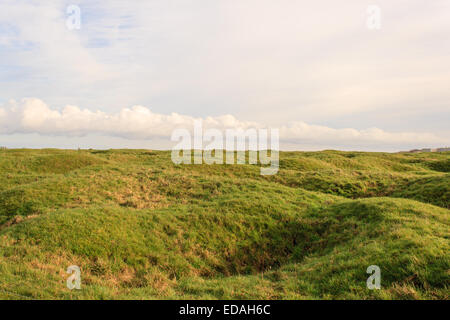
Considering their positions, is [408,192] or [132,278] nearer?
[132,278]

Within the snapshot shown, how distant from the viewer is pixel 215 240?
18344 millimetres

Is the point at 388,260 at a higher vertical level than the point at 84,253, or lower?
higher

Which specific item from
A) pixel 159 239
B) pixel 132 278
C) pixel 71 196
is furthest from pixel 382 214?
pixel 71 196

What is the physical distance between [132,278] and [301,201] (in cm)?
1644

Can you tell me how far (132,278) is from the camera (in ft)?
43.8

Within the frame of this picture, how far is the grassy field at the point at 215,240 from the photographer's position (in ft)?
35.0

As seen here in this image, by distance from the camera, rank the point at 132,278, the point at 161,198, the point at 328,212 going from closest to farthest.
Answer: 1. the point at 132,278
2. the point at 328,212
3. the point at 161,198

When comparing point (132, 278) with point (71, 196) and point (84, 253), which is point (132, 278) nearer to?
point (84, 253)

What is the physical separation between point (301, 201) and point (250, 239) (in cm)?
837

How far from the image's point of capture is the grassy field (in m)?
10.7

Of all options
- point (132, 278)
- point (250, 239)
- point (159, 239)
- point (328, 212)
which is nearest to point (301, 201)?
point (328, 212)

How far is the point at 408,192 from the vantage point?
29.9m
